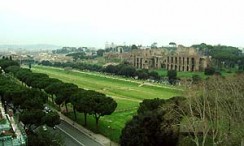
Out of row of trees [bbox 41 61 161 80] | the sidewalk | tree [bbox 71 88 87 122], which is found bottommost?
the sidewalk

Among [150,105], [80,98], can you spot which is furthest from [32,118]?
[150,105]

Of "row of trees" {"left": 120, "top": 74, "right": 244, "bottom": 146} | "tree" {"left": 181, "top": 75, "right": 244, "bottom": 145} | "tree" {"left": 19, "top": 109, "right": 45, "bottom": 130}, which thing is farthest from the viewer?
"tree" {"left": 19, "top": 109, "right": 45, "bottom": 130}

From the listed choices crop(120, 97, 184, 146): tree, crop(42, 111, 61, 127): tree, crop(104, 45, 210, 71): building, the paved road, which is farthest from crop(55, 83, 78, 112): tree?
crop(104, 45, 210, 71): building

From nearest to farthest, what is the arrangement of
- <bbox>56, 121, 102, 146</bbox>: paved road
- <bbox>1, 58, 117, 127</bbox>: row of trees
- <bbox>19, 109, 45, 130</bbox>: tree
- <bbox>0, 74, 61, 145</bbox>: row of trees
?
<bbox>0, 74, 61, 145</bbox>: row of trees
<bbox>19, 109, 45, 130</bbox>: tree
<bbox>56, 121, 102, 146</bbox>: paved road
<bbox>1, 58, 117, 127</bbox>: row of trees

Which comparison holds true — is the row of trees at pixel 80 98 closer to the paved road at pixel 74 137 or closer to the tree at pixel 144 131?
the paved road at pixel 74 137

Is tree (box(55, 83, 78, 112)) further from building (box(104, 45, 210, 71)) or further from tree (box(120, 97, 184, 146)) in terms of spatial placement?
building (box(104, 45, 210, 71))

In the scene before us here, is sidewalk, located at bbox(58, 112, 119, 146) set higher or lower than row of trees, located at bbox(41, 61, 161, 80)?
lower

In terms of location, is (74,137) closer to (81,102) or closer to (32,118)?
(81,102)
